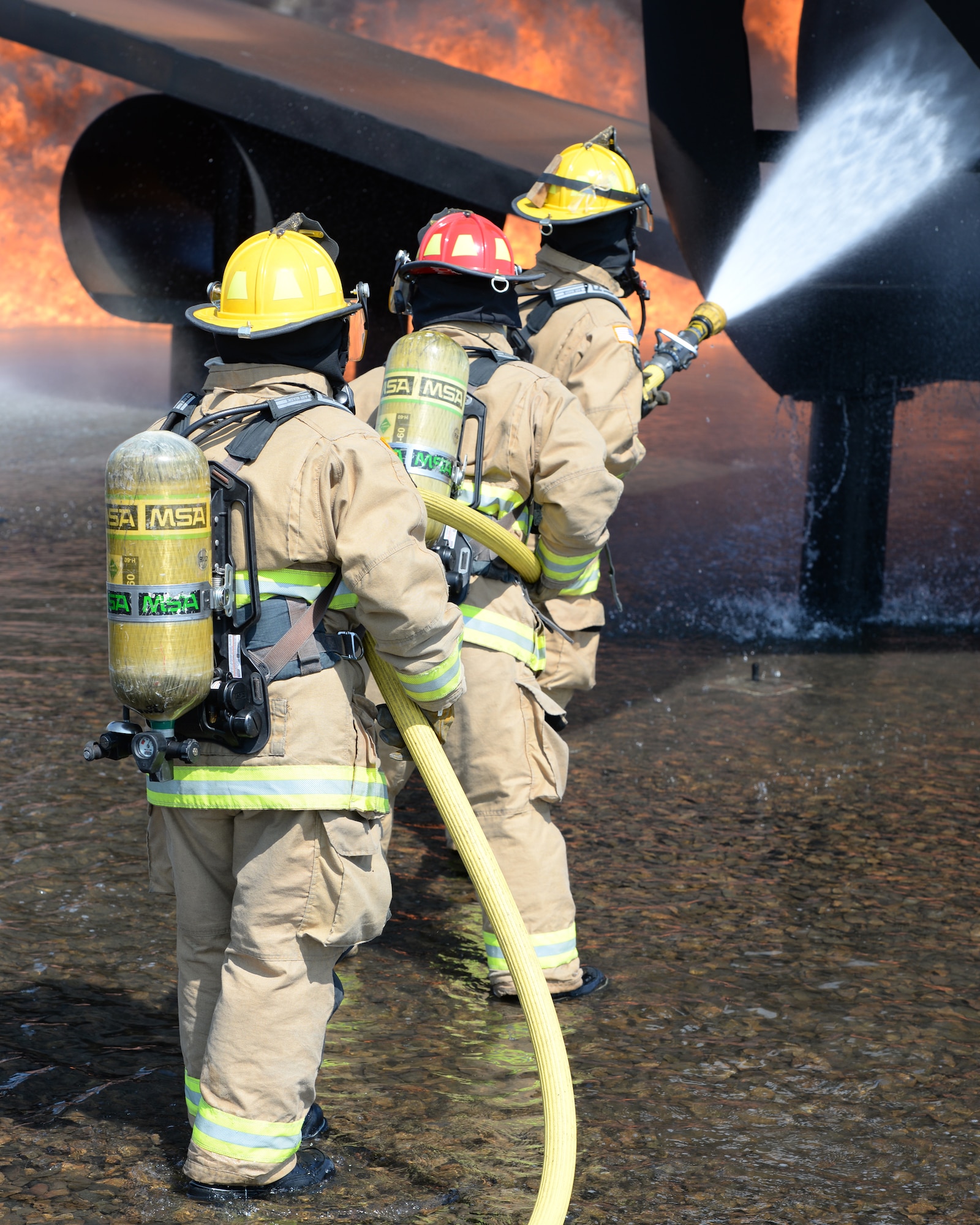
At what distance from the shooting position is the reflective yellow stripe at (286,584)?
2613 mm

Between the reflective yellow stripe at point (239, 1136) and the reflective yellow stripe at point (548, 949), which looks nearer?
the reflective yellow stripe at point (239, 1136)

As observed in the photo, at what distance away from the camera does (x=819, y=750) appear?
591 cm

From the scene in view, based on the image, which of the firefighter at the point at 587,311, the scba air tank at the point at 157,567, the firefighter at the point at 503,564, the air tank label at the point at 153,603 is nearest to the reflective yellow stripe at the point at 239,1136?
the scba air tank at the point at 157,567

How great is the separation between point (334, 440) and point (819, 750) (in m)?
3.83

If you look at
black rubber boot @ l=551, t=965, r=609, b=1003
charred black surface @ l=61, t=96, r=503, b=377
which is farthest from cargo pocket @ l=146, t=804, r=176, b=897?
charred black surface @ l=61, t=96, r=503, b=377

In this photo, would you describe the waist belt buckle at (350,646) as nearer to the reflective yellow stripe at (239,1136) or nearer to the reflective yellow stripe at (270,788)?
the reflective yellow stripe at (270,788)

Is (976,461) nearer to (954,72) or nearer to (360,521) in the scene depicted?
(954,72)

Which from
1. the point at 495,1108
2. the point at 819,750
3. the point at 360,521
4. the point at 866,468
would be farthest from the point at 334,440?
the point at 866,468

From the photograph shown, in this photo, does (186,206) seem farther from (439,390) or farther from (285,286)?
(285,286)

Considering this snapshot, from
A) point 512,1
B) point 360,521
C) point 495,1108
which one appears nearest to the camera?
point 360,521

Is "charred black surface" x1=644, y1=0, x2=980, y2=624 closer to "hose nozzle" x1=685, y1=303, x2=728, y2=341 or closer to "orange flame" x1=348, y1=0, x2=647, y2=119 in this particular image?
"hose nozzle" x1=685, y1=303, x2=728, y2=341

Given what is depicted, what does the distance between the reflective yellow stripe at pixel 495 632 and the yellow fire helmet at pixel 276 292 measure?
1.07 m

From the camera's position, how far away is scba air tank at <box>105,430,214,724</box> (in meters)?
2.36

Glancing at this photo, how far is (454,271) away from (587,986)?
188 centimetres
